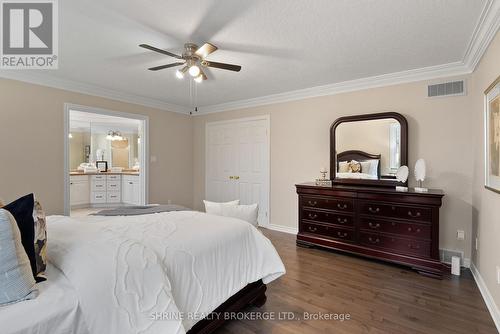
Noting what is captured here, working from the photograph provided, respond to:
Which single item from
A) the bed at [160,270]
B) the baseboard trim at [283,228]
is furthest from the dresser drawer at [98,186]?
the bed at [160,270]

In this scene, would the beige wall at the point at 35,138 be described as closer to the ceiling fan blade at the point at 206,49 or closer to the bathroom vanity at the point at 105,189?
the bathroom vanity at the point at 105,189

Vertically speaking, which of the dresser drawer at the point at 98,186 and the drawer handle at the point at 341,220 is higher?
the dresser drawer at the point at 98,186

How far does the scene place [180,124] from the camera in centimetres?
539

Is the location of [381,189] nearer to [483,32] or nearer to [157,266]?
[483,32]

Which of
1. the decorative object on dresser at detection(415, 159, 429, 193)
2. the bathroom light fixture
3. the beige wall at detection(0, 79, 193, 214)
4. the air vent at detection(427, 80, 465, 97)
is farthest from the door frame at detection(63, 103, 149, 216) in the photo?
the air vent at detection(427, 80, 465, 97)

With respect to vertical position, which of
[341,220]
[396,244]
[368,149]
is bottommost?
[396,244]

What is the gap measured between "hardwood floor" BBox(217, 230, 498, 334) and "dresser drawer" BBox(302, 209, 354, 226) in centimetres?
50

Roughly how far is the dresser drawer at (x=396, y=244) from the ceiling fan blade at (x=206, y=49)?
9.23ft

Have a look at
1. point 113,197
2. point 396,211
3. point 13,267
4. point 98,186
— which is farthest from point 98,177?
point 396,211

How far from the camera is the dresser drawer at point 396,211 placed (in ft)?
9.08

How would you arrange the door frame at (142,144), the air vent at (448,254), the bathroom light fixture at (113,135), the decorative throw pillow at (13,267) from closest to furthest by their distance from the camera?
the decorative throw pillow at (13,267), the air vent at (448,254), the door frame at (142,144), the bathroom light fixture at (113,135)

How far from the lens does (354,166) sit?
3652 millimetres

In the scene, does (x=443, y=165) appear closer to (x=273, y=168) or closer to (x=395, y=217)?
(x=395, y=217)

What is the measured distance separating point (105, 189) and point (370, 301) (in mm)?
6575
